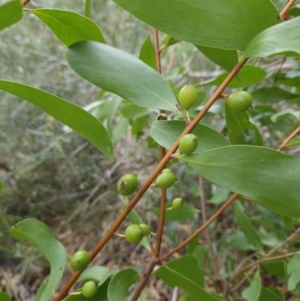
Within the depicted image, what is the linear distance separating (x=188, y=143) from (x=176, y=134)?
0.25 feet

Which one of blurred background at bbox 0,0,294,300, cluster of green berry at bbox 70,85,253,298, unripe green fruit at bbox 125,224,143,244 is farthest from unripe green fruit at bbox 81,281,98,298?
blurred background at bbox 0,0,294,300

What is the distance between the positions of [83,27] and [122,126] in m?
0.69

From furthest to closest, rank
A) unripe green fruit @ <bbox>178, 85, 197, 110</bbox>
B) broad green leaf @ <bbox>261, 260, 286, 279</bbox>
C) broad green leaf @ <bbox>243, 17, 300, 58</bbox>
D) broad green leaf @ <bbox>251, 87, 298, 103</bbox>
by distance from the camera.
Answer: broad green leaf @ <bbox>251, 87, 298, 103</bbox>
broad green leaf @ <bbox>261, 260, 286, 279</bbox>
unripe green fruit @ <bbox>178, 85, 197, 110</bbox>
broad green leaf @ <bbox>243, 17, 300, 58</bbox>

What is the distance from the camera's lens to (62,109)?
513mm

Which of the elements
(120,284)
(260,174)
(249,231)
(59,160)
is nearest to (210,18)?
(260,174)

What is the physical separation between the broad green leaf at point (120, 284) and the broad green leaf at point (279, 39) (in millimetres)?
421

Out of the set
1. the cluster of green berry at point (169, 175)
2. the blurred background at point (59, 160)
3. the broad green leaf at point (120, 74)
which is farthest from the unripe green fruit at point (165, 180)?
the blurred background at point (59, 160)

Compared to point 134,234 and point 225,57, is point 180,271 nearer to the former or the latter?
point 134,234

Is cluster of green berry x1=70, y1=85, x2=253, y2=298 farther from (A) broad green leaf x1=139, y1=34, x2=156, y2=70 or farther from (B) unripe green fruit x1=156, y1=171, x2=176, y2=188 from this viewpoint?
(A) broad green leaf x1=139, y1=34, x2=156, y2=70

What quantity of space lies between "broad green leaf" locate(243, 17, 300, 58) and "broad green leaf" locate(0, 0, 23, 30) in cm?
27

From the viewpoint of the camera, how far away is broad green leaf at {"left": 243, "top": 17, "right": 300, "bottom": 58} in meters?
0.41

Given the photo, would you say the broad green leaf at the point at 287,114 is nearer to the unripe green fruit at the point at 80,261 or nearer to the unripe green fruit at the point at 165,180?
the unripe green fruit at the point at 165,180

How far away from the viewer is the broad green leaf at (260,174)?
437mm

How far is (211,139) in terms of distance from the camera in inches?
22.0
